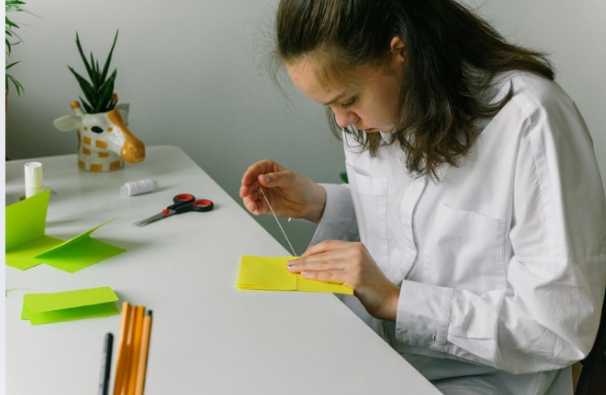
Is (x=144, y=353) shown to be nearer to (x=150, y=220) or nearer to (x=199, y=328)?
(x=199, y=328)

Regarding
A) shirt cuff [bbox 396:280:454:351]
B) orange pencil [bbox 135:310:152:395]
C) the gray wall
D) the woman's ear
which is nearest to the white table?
orange pencil [bbox 135:310:152:395]

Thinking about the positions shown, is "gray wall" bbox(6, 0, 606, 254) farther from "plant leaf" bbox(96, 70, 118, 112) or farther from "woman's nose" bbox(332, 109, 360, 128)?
"woman's nose" bbox(332, 109, 360, 128)

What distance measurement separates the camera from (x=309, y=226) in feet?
6.93

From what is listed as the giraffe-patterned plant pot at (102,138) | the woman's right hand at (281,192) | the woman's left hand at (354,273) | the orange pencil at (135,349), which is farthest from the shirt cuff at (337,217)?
the orange pencil at (135,349)

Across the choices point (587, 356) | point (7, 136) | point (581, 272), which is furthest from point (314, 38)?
point (7, 136)

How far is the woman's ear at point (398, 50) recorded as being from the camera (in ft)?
2.93

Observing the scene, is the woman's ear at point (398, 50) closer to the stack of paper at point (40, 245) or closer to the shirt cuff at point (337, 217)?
the shirt cuff at point (337, 217)

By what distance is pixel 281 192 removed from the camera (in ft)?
4.12

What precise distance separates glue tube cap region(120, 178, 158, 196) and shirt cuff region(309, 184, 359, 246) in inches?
14.8

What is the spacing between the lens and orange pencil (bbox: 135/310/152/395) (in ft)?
2.20

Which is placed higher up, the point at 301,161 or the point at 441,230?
the point at 441,230

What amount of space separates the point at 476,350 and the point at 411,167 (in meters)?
0.32

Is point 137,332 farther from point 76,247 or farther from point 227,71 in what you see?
point 227,71

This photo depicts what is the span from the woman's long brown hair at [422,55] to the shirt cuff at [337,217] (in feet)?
1.02
